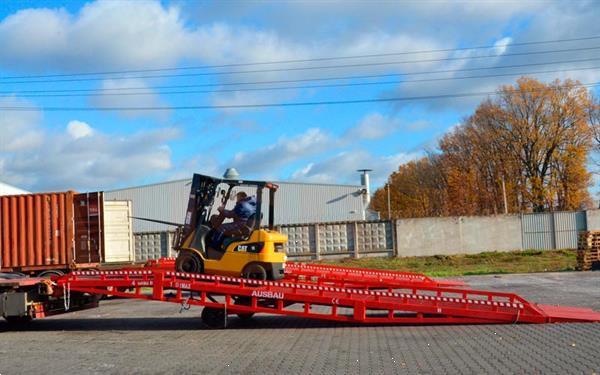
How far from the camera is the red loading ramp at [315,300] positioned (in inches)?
430

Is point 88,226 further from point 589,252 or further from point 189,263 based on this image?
point 589,252

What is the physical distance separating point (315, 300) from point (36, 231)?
11.5 metres

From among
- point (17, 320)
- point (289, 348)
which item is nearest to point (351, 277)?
point (289, 348)

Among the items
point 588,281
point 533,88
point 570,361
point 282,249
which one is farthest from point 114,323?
point 533,88

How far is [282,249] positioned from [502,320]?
4.29 metres

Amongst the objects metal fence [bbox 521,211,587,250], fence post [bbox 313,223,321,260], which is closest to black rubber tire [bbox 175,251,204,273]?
fence post [bbox 313,223,321,260]

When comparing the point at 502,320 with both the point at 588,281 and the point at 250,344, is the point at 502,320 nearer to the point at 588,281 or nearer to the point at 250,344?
the point at 250,344

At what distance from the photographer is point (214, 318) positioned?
11734mm

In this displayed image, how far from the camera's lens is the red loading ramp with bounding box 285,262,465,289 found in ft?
44.7

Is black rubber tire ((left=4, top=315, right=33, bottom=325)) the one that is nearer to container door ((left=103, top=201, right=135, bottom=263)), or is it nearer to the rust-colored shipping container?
the rust-colored shipping container

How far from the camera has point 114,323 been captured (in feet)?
42.3

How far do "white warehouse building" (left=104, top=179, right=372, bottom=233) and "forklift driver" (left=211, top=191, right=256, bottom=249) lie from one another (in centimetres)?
3344

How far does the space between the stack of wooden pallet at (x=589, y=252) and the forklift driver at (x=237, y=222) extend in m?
17.1

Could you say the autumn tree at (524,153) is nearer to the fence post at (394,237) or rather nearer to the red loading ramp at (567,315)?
the fence post at (394,237)
